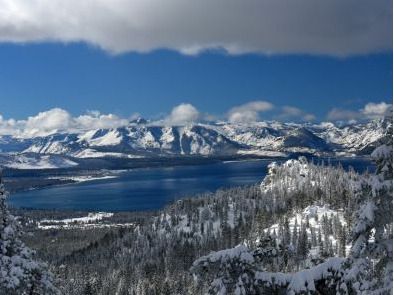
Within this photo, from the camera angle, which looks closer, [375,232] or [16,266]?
[375,232]

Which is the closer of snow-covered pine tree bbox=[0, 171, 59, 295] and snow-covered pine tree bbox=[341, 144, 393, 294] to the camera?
snow-covered pine tree bbox=[341, 144, 393, 294]

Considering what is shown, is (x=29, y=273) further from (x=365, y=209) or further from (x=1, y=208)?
(x=365, y=209)

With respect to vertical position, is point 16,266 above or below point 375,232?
below

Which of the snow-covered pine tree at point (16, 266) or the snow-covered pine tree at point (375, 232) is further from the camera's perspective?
the snow-covered pine tree at point (16, 266)
